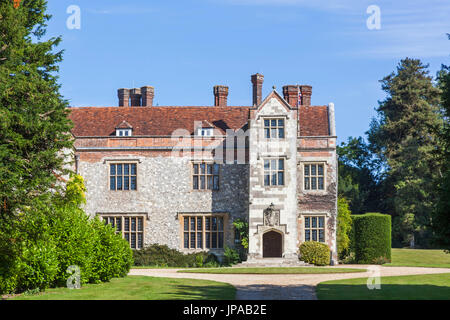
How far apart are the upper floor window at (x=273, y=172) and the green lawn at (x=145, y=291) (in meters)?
11.8

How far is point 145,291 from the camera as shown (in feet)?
55.6

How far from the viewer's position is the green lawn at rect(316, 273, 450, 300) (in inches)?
623

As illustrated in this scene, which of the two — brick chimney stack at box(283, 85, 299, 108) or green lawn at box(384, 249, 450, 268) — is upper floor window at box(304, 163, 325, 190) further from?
green lawn at box(384, 249, 450, 268)

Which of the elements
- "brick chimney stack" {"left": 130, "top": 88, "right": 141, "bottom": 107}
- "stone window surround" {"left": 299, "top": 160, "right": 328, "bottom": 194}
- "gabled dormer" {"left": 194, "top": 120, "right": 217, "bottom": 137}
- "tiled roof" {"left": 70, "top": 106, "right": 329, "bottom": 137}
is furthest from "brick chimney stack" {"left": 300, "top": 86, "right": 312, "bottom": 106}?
"brick chimney stack" {"left": 130, "top": 88, "right": 141, "bottom": 107}

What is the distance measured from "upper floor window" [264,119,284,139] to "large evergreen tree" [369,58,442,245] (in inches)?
764

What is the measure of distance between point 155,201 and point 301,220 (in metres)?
7.54

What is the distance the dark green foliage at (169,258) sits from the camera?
3200cm

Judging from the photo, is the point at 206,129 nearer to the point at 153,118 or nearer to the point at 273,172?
the point at 153,118

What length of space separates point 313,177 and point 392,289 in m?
14.9

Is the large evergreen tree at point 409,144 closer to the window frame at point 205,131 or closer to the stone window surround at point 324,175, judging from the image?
the stone window surround at point 324,175

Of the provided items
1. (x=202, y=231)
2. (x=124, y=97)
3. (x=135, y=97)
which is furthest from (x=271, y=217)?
(x=124, y=97)

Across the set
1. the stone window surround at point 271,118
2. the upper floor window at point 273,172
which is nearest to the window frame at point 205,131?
the stone window surround at point 271,118

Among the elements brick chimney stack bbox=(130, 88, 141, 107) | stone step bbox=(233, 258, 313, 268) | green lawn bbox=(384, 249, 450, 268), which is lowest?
green lawn bbox=(384, 249, 450, 268)
